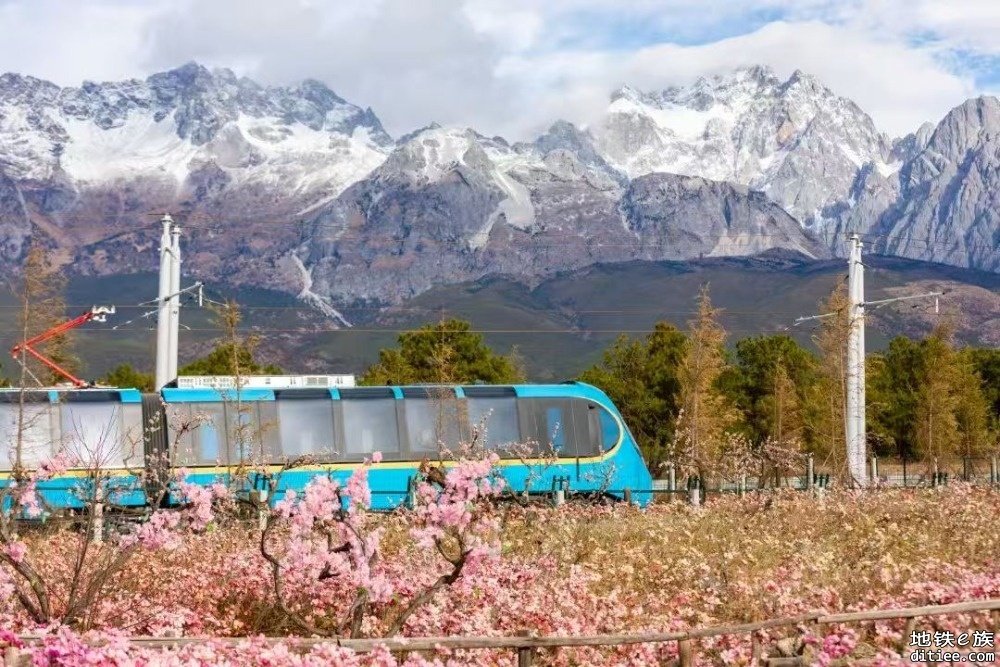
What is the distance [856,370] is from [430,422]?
12127mm

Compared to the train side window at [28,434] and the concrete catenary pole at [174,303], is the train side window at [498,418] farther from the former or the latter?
the train side window at [28,434]

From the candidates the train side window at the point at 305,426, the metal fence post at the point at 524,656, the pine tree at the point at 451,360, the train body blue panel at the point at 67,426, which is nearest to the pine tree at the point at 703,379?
the pine tree at the point at 451,360

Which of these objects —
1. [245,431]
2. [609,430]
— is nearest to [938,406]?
[609,430]

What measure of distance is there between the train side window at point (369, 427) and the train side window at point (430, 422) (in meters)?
0.36

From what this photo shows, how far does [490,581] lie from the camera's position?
575 inches

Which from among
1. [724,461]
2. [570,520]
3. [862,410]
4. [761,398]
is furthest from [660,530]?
[761,398]

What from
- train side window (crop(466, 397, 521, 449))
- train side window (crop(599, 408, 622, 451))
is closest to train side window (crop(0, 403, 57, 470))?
train side window (crop(466, 397, 521, 449))

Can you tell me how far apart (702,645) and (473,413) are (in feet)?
63.8

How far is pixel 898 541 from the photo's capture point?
60.8ft

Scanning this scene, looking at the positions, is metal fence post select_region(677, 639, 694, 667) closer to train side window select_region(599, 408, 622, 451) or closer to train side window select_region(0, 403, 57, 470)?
train side window select_region(0, 403, 57, 470)

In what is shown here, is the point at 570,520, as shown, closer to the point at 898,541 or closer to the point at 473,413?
the point at 898,541

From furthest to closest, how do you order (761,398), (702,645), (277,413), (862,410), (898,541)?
(761,398)
(862,410)
(277,413)
(898,541)
(702,645)

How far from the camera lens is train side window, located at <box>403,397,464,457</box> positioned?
31.7m

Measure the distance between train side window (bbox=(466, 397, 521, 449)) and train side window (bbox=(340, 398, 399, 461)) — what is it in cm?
187
